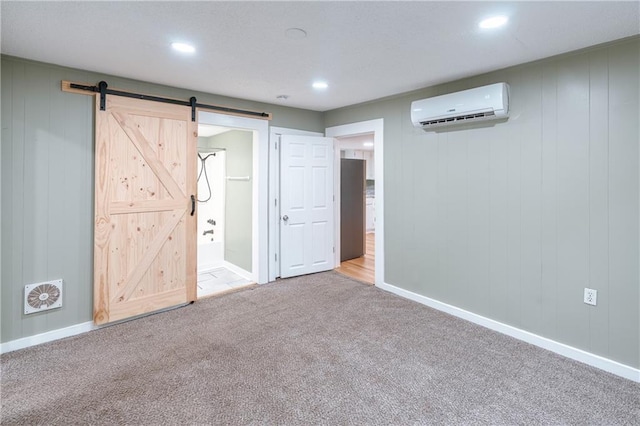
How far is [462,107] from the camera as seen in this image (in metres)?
2.97

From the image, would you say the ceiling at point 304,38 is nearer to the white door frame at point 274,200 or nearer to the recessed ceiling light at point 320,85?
the recessed ceiling light at point 320,85

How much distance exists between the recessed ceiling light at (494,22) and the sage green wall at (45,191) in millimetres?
3120

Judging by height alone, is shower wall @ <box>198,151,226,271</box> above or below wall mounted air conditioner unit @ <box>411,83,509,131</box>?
below

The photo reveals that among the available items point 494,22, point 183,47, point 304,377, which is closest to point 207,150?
point 183,47

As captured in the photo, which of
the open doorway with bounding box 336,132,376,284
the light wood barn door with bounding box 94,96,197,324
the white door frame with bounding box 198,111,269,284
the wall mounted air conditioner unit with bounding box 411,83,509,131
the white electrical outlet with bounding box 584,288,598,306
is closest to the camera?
the white electrical outlet with bounding box 584,288,598,306

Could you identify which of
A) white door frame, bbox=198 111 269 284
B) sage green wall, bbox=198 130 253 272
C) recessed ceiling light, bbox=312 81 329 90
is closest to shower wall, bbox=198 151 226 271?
sage green wall, bbox=198 130 253 272

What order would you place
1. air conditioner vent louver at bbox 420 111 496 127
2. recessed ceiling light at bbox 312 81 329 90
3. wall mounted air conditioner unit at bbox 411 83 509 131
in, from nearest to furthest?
1. wall mounted air conditioner unit at bbox 411 83 509 131
2. air conditioner vent louver at bbox 420 111 496 127
3. recessed ceiling light at bbox 312 81 329 90

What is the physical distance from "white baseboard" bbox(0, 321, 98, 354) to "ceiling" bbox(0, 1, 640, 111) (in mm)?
2298

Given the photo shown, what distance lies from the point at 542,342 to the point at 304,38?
3039 mm

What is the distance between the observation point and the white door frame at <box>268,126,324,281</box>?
14.1 ft

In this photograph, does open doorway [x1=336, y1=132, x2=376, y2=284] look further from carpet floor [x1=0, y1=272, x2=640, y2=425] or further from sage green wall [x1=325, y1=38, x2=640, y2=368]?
carpet floor [x1=0, y1=272, x2=640, y2=425]

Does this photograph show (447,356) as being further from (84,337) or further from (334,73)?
(84,337)

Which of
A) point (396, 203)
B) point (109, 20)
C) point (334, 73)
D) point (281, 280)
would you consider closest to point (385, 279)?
point (396, 203)

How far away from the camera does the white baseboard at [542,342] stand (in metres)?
2.26
